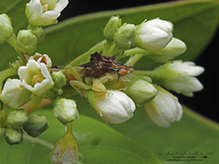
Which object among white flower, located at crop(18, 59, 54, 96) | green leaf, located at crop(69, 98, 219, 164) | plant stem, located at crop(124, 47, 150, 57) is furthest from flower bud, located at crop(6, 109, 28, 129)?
green leaf, located at crop(69, 98, 219, 164)

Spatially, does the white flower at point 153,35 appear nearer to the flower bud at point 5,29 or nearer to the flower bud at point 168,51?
the flower bud at point 168,51

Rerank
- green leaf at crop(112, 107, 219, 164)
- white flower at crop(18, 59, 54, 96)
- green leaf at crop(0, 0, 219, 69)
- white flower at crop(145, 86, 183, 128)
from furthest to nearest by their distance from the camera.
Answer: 1. green leaf at crop(112, 107, 219, 164)
2. green leaf at crop(0, 0, 219, 69)
3. white flower at crop(145, 86, 183, 128)
4. white flower at crop(18, 59, 54, 96)

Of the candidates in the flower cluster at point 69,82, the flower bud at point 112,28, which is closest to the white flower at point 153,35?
the flower cluster at point 69,82

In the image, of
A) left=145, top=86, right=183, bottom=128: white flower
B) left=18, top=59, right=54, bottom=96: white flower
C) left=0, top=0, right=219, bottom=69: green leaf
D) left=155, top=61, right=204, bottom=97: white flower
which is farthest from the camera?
left=0, top=0, right=219, bottom=69: green leaf

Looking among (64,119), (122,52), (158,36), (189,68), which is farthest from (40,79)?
(189,68)

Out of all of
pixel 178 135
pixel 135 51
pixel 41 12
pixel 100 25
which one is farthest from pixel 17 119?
pixel 178 135

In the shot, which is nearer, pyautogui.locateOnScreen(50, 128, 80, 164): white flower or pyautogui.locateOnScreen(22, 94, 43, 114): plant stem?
pyautogui.locateOnScreen(50, 128, 80, 164): white flower

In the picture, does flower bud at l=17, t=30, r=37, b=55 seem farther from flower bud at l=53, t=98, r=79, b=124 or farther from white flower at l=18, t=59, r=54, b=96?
flower bud at l=53, t=98, r=79, b=124

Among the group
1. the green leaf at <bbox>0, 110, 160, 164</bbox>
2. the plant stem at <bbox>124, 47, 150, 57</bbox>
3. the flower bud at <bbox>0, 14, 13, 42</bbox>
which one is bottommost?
the green leaf at <bbox>0, 110, 160, 164</bbox>

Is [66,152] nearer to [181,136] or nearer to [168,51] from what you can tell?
[168,51]
